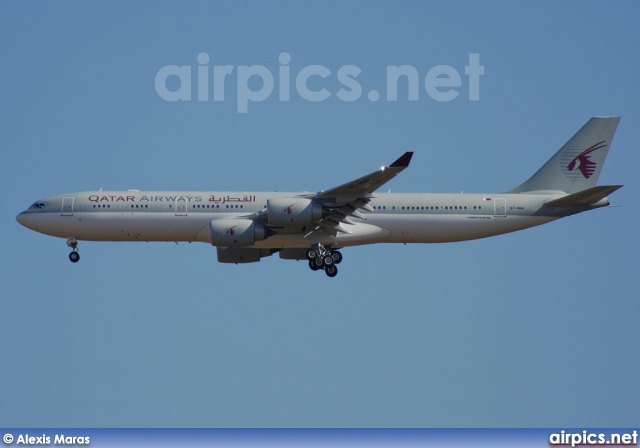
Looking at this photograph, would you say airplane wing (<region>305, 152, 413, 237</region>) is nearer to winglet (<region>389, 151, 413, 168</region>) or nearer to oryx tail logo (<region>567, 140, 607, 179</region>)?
winglet (<region>389, 151, 413, 168</region>)

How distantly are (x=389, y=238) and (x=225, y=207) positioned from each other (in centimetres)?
846

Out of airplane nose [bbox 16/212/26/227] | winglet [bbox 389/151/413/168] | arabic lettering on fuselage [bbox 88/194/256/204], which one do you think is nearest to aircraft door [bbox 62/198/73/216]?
arabic lettering on fuselage [bbox 88/194/256/204]

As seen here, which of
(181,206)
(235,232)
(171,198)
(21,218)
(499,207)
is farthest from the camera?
(21,218)

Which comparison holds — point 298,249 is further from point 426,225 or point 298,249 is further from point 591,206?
point 591,206

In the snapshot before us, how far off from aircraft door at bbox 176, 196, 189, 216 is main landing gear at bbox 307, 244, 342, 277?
6575mm

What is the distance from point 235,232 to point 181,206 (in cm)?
370

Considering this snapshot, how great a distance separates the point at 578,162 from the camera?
233 feet

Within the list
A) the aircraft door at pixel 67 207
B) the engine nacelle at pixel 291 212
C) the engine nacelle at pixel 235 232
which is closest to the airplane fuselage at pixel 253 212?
the aircraft door at pixel 67 207

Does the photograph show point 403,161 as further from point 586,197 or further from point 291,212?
point 586,197

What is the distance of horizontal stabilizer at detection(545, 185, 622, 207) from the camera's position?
213ft

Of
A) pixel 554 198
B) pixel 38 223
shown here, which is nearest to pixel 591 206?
pixel 554 198

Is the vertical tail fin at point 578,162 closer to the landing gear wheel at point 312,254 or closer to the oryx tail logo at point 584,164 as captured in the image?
the oryx tail logo at point 584,164

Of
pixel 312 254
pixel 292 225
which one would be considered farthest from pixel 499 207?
pixel 292 225

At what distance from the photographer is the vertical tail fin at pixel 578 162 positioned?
7044cm
